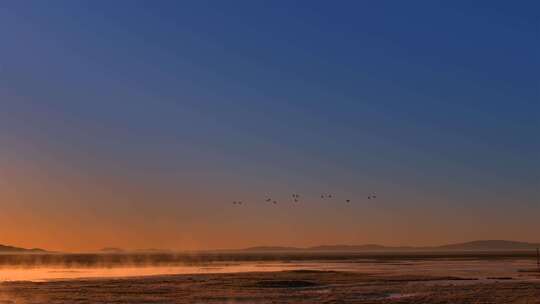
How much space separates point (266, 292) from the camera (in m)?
53.0

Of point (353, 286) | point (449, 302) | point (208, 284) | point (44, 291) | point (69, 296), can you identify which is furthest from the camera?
point (208, 284)

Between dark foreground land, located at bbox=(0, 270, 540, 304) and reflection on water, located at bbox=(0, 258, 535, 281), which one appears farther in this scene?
reflection on water, located at bbox=(0, 258, 535, 281)

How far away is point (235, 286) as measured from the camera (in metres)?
58.8

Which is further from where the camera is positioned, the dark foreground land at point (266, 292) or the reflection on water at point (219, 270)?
the reflection on water at point (219, 270)

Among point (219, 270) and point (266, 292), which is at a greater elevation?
point (219, 270)

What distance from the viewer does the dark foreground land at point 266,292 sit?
151 feet

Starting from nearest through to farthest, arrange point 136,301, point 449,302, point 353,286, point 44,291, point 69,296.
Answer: point 449,302, point 136,301, point 69,296, point 44,291, point 353,286

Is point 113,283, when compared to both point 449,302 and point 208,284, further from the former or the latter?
point 449,302

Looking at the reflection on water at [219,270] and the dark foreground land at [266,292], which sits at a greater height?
the reflection on water at [219,270]

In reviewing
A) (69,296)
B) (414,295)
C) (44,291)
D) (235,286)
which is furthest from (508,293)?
(44,291)

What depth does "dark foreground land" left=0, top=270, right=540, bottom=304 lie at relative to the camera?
4594cm

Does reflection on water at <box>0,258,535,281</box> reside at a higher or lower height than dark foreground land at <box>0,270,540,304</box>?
higher

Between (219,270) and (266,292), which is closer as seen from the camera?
(266,292)

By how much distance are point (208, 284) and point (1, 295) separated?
17.1 metres
